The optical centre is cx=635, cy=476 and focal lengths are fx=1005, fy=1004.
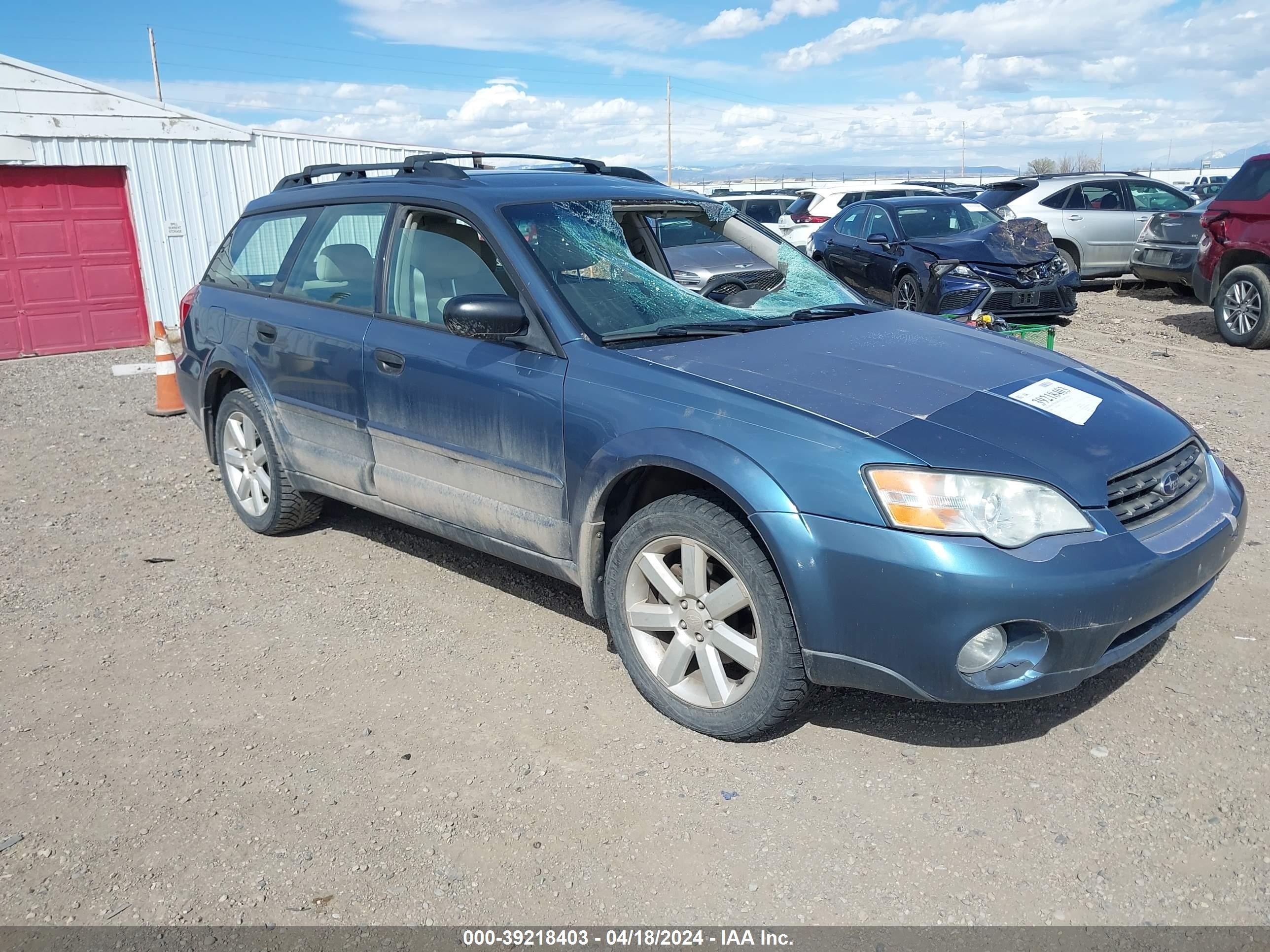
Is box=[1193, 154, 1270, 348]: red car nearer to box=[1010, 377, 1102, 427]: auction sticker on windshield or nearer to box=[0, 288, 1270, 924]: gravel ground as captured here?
box=[0, 288, 1270, 924]: gravel ground

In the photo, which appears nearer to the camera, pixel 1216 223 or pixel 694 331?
pixel 694 331

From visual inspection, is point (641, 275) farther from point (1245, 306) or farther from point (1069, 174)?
point (1069, 174)

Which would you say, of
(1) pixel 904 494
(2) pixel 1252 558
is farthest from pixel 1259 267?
(1) pixel 904 494

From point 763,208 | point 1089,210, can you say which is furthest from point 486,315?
point 763,208

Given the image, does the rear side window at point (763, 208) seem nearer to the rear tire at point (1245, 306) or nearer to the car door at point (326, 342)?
the rear tire at point (1245, 306)

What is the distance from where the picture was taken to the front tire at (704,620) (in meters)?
3.01

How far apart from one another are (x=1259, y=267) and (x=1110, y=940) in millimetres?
9366

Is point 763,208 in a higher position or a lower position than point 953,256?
higher

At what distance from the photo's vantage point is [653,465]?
3230 millimetres

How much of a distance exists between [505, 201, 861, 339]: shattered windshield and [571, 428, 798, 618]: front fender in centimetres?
52

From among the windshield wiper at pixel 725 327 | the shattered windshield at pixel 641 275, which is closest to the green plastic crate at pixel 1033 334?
the shattered windshield at pixel 641 275

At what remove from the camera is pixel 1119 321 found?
1177 centimetres

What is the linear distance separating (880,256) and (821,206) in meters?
7.03

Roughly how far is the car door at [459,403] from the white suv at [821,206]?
13706mm
